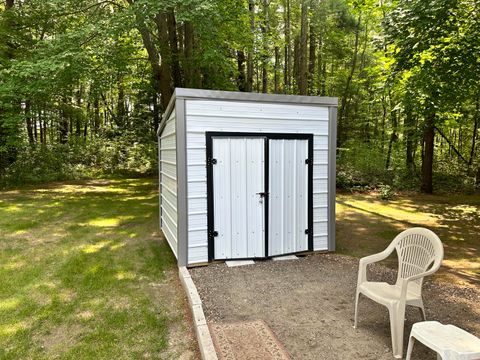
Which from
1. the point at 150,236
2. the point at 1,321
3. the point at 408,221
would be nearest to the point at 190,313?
the point at 1,321

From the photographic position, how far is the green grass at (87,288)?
10.4ft

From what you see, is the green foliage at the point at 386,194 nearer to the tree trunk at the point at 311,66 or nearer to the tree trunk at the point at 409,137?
the tree trunk at the point at 409,137

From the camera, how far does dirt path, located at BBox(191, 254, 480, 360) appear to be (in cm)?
290

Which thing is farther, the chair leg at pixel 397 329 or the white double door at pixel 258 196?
the white double door at pixel 258 196

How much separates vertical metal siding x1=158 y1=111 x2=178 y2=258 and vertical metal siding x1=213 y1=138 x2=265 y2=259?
0.67 meters

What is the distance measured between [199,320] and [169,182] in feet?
9.09

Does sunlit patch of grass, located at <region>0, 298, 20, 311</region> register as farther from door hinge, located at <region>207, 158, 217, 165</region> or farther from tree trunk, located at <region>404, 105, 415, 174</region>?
tree trunk, located at <region>404, 105, 415, 174</region>

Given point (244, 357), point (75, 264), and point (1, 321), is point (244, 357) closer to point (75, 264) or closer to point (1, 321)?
point (1, 321)

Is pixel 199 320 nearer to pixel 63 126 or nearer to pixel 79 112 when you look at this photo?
pixel 79 112

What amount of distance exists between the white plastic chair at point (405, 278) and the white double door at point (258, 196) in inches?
74.4

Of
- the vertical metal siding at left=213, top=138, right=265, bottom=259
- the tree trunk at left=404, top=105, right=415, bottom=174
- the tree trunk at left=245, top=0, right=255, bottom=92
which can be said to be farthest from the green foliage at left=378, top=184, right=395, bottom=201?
the vertical metal siding at left=213, top=138, right=265, bottom=259

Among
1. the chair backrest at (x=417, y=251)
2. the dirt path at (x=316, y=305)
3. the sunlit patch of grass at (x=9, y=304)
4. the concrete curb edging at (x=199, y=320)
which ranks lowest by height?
the sunlit patch of grass at (x=9, y=304)

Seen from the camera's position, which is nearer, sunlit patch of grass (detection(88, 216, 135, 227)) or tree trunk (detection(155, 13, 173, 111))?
sunlit patch of grass (detection(88, 216, 135, 227))

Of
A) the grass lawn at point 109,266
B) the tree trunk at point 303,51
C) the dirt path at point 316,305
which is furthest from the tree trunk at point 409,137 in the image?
the dirt path at point 316,305
